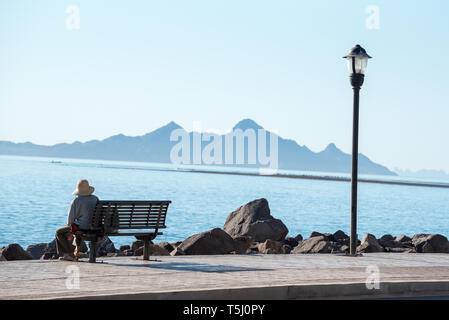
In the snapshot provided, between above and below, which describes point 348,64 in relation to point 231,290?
above

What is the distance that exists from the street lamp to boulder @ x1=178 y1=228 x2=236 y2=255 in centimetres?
323

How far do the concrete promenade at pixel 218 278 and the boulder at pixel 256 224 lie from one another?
10.1m

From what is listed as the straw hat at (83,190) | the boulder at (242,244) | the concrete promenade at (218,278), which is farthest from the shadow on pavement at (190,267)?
the boulder at (242,244)

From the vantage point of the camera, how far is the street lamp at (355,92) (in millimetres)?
15992

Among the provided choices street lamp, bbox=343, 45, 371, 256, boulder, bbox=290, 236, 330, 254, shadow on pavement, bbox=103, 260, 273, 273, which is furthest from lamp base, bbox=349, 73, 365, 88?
shadow on pavement, bbox=103, 260, 273, 273

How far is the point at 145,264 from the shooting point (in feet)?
41.8

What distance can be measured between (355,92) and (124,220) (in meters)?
6.04

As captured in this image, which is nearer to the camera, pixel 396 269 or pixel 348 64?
pixel 396 269

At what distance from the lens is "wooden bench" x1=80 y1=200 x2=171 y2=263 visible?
1276 centimetres

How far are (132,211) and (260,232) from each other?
11.6m

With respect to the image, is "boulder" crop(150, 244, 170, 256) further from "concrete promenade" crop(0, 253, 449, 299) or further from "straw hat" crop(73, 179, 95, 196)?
"straw hat" crop(73, 179, 95, 196)

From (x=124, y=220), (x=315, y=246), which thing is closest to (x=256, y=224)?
(x=315, y=246)

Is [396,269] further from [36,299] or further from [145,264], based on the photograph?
[36,299]
